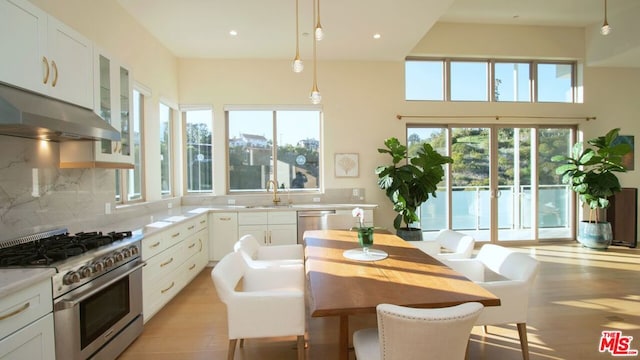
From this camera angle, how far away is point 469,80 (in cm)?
573

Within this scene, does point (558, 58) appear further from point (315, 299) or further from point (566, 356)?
point (315, 299)

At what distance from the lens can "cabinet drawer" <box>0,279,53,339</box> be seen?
4.60 feet

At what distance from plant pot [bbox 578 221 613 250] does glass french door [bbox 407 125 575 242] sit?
0.52 m

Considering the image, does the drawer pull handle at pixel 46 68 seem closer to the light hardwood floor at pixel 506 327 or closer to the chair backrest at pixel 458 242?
the light hardwood floor at pixel 506 327

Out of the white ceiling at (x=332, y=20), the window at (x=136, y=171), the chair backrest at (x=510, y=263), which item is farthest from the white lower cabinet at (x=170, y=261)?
the chair backrest at (x=510, y=263)

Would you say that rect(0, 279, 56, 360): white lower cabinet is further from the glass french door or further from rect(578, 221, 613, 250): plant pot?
rect(578, 221, 613, 250): plant pot

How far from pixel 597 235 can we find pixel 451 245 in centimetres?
430

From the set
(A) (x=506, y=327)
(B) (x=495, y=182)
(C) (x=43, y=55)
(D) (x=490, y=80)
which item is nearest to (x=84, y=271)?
(C) (x=43, y=55)

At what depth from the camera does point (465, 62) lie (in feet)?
18.8

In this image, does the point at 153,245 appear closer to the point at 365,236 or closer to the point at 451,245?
the point at 365,236

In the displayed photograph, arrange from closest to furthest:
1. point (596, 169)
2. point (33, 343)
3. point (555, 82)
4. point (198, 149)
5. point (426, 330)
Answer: point (426, 330) < point (33, 343) < point (198, 149) < point (596, 169) < point (555, 82)

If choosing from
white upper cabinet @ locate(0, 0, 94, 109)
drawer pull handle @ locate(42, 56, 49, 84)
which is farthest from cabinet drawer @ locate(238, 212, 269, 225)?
drawer pull handle @ locate(42, 56, 49, 84)

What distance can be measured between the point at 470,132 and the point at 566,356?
4.17 metres

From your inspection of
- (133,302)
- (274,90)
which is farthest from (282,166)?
(133,302)
